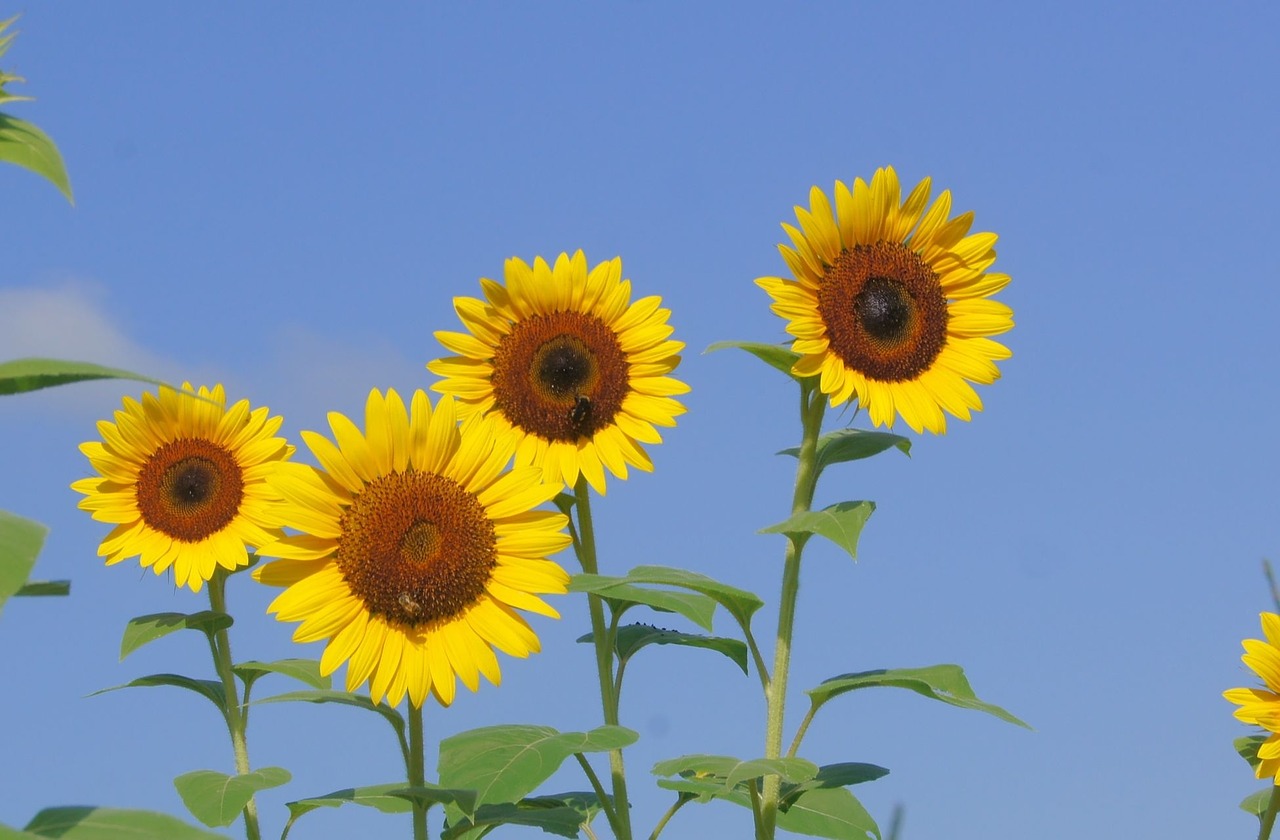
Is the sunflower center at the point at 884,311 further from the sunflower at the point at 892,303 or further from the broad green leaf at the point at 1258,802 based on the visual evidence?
the broad green leaf at the point at 1258,802

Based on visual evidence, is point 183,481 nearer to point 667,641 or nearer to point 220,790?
point 220,790

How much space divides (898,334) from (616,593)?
139cm

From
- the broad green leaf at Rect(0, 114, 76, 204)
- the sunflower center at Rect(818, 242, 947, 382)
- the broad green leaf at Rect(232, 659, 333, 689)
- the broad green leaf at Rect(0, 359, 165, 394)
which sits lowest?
the broad green leaf at Rect(232, 659, 333, 689)

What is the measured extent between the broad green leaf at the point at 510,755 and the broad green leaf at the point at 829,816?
77cm

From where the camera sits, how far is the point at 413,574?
389 cm

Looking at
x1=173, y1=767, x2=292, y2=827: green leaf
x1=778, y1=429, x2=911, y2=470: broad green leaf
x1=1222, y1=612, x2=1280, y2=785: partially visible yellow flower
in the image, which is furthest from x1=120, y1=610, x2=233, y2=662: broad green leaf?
x1=1222, y1=612, x2=1280, y2=785: partially visible yellow flower

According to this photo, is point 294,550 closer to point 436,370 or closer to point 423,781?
point 423,781

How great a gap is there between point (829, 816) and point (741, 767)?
63 cm

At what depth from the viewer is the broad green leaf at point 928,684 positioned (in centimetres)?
418

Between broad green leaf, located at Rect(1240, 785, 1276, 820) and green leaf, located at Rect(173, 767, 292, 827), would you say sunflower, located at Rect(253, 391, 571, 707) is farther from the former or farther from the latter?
broad green leaf, located at Rect(1240, 785, 1276, 820)

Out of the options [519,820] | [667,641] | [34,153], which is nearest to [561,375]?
[667,641]

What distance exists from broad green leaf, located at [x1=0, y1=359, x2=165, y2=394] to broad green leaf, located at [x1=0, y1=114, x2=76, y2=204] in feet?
0.90

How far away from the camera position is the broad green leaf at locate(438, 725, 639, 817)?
12.3 ft

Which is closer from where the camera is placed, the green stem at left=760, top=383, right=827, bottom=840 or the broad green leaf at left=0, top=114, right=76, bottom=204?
the broad green leaf at left=0, top=114, right=76, bottom=204
